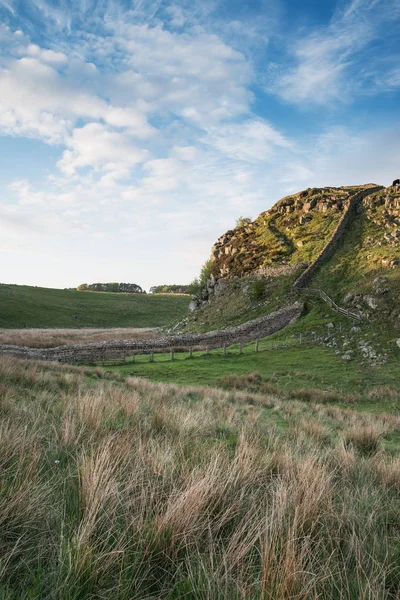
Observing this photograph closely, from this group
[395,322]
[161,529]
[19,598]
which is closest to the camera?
[19,598]

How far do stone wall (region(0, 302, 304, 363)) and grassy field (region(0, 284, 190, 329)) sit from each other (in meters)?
31.5

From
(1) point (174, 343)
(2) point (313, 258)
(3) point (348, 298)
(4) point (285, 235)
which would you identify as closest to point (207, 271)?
(4) point (285, 235)

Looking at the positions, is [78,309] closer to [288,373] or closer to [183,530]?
[288,373]

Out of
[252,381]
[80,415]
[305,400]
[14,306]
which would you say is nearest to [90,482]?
[80,415]

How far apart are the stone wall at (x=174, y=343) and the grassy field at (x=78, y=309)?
103 ft

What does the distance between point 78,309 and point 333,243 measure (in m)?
62.1

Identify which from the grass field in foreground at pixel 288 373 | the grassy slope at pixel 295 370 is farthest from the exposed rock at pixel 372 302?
the grass field in foreground at pixel 288 373

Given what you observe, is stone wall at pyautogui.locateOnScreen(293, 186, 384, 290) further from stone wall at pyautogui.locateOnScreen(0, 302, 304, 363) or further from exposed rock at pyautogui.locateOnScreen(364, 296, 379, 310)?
exposed rock at pyautogui.locateOnScreen(364, 296, 379, 310)

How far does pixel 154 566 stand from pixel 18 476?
1.53 meters

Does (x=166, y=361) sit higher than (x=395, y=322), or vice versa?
(x=395, y=322)

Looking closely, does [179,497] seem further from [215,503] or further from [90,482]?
[90,482]

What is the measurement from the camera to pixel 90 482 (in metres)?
2.83

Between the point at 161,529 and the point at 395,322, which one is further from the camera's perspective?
the point at 395,322

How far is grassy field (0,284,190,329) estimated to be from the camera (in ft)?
221
